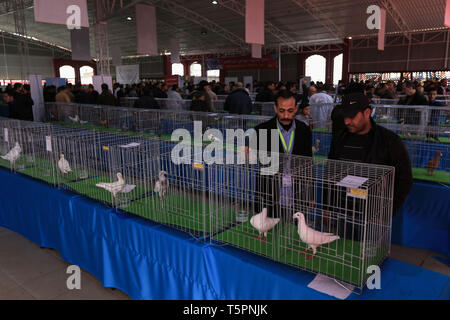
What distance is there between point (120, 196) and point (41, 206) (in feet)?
3.90

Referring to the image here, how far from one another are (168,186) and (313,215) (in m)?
1.20

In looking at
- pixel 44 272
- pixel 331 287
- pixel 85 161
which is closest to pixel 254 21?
pixel 85 161

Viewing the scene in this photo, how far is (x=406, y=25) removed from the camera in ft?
57.8

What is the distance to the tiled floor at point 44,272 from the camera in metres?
3.15

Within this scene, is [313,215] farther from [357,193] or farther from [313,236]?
[357,193]

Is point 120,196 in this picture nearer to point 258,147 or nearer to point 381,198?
point 258,147

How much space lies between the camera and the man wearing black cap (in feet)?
7.04

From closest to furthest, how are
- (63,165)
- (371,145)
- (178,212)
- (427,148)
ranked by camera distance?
(371,145)
(178,212)
(63,165)
(427,148)

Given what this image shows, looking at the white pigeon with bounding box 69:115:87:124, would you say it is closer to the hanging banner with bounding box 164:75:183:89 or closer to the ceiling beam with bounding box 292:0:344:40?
the hanging banner with bounding box 164:75:183:89

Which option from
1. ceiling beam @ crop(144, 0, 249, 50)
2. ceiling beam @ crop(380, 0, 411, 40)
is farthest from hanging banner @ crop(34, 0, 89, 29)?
ceiling beam @ crop(380, 0, 411, 40)

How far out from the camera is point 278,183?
83.8 inches

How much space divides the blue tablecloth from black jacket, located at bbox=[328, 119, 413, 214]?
1.47 ft
